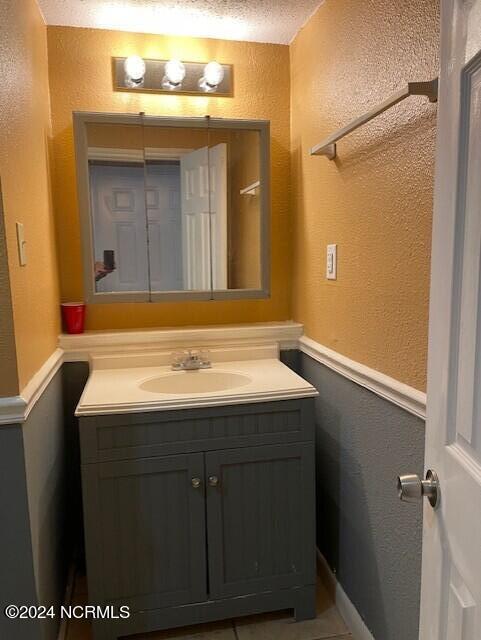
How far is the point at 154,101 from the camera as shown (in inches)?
76.1

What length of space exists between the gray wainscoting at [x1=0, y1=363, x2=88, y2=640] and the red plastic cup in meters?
0.21

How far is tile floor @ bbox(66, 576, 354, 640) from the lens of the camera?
163 centimetres

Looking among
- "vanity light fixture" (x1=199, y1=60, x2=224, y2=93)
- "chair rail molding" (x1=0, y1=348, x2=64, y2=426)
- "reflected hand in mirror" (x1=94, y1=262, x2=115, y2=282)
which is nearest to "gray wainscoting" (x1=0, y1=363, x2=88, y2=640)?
"chair rail molding" (x1=0, y1=348, x2=64, y2=426)

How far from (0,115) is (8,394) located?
675 millimetres

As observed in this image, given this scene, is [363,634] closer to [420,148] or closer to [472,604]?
[472,604]

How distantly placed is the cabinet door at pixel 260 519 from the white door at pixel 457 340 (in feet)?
2.71

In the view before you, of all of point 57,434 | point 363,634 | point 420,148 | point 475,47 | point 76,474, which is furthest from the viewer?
point 76,474

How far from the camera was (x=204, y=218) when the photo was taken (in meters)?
1.97

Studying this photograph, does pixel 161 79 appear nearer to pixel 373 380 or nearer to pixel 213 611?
pixel 373 380

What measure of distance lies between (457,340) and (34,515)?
117 centimetres

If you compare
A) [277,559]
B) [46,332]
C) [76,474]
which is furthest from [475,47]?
[76,474]

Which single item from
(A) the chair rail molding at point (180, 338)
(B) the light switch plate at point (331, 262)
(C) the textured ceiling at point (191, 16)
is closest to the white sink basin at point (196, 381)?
(A) the chair rail molding at point (180, 338)

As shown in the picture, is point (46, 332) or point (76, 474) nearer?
point (46, 332)

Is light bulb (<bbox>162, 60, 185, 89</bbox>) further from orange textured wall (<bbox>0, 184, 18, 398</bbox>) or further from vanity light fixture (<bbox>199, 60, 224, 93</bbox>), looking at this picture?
orange textured wall (<bbox>0, 184, 18, 398</bbox>)
